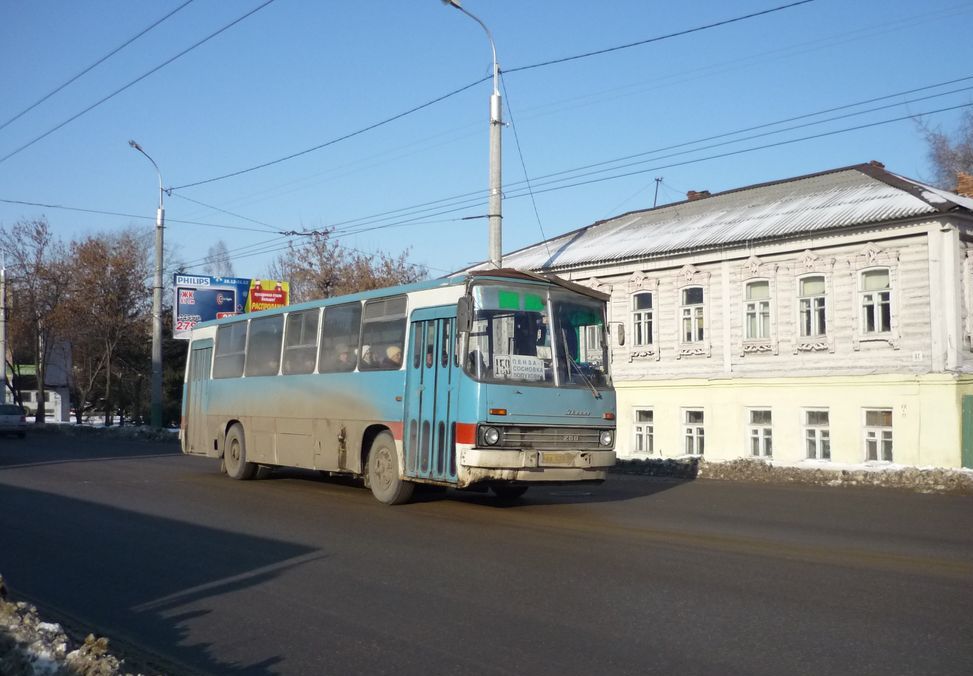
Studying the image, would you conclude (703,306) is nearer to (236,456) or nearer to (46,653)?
(236,456)

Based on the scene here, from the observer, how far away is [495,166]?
22375 millimetres

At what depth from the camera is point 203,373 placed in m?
20.8

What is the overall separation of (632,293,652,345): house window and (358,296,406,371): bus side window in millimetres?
17004

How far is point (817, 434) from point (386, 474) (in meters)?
15.6

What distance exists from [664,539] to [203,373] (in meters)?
13.0

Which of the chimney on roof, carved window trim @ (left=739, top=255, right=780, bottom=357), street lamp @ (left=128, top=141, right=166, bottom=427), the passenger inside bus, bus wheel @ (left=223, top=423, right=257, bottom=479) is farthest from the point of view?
street lamp @ (left=128, top=141, right=166, bottom=427)

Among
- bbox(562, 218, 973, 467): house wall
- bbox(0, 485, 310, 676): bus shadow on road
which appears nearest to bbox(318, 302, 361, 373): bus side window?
bbox(0, 485, 310, 676): bus shadow on road

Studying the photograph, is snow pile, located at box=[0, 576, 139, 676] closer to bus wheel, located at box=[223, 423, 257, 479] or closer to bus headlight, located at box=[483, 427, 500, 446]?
bus headlight, located at box=[483, 427, 500, 446]

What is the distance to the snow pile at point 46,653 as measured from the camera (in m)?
4.95

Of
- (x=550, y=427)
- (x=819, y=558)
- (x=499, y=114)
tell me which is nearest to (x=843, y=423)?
(x=499, y=114)

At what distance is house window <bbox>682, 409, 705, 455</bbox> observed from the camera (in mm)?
29219

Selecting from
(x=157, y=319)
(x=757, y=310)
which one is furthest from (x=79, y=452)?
(x=757, y=310)

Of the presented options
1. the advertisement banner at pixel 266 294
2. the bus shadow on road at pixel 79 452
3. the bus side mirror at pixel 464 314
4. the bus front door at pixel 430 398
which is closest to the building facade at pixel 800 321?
the bus front door at pixel 430 398

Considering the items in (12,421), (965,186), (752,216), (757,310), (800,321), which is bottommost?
(12,421)
